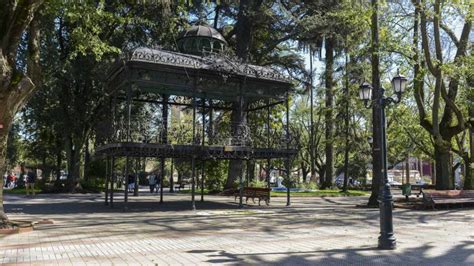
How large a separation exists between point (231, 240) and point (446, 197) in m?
14.1

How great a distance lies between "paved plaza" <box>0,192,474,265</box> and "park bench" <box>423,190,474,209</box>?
348 cm

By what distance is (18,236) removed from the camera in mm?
11555

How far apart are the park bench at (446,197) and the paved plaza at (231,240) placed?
3.48 m

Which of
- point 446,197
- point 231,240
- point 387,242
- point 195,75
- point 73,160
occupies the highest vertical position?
point 195,75

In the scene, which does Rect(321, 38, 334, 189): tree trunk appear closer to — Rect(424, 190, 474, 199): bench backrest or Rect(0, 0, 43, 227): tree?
Rect(424, 190, 474, 199): bench backrest

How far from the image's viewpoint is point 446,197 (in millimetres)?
21234

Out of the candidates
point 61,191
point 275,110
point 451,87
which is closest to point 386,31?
point 451,87

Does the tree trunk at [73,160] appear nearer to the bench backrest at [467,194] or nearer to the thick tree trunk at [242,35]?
the thick tree trunk at [242,35]

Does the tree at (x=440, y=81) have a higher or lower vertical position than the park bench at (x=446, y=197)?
higher

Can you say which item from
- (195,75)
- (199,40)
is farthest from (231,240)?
(199,40)

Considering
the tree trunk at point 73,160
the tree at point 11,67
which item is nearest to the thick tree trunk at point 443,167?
the tree at point 11,67

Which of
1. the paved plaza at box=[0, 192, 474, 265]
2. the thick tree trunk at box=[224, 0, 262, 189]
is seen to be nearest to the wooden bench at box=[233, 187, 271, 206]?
the paved plaza at box=[0, 192, 474, 265]

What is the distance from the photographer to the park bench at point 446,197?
2067 cm

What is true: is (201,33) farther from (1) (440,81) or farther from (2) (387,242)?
(2) (387,242)
